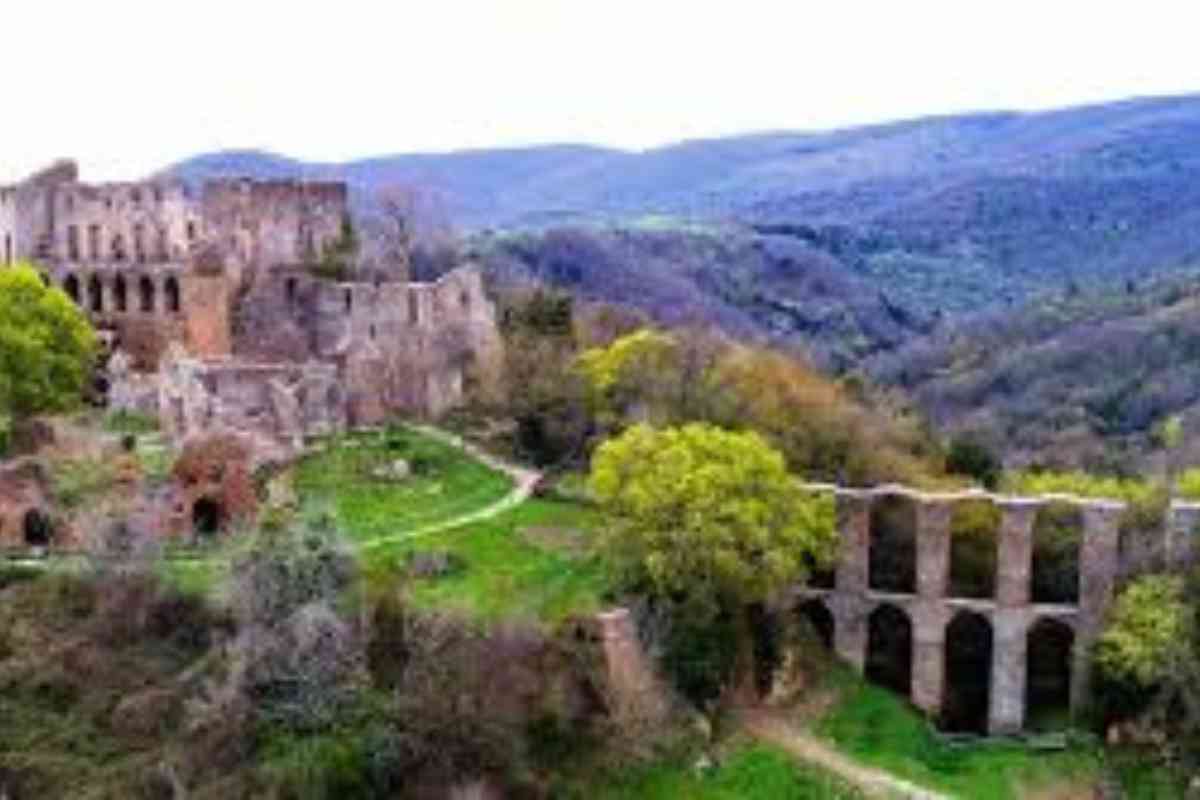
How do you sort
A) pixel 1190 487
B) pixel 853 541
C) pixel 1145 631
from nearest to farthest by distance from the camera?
pixel 1145 631 → pixel 853 541 → pixel 1190 487

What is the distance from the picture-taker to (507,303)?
8725 centimetres

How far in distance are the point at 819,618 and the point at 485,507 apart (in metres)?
10.7

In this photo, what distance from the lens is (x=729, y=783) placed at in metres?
52.2

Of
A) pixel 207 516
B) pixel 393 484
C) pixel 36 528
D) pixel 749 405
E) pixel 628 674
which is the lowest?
pixel 628 674

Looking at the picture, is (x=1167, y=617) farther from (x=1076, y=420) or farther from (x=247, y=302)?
(x=1076, y=420)

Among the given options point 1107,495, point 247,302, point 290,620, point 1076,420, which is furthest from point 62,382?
point 1076,420

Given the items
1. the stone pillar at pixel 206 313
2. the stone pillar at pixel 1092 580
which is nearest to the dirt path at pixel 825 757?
the stone pillar at pixel 1092 580

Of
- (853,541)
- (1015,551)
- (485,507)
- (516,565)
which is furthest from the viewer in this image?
(485,507)

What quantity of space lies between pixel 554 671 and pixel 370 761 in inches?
239

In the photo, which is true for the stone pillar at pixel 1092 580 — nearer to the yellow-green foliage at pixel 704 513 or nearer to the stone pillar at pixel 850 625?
the stone pillar at pixel 850 625

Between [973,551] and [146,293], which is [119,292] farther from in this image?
[973,551]

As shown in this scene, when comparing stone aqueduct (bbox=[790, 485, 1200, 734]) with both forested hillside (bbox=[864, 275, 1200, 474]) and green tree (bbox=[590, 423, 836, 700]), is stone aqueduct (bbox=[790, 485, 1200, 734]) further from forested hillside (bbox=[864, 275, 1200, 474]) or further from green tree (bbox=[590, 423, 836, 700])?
forested hillside (bbox=[864, 275, 1200, 474])

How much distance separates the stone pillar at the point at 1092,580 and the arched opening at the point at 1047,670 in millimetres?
1039

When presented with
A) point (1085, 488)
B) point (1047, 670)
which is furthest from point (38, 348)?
point (1085, 488)
